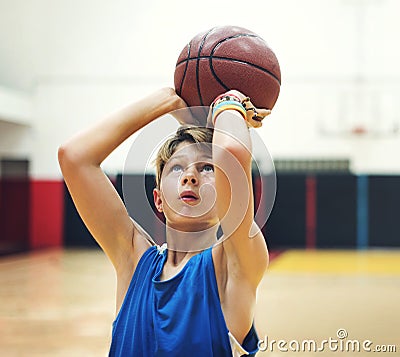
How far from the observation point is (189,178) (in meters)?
1.40

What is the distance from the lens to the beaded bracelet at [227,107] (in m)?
1.38

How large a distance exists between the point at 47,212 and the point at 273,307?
22.8ft

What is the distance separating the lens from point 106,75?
1073 centimetres

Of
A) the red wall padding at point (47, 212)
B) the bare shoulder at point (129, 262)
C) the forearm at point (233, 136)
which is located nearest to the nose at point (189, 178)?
the forearm at point (233, 136)

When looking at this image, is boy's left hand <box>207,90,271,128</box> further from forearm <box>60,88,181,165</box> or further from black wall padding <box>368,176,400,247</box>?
black wall padding <box>368,176,400,247</box>

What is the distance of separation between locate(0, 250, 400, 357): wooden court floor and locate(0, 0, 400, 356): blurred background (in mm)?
1881

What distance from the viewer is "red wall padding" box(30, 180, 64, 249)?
11.0 meters

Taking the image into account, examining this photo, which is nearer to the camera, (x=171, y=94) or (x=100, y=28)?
(x=171, y=94)

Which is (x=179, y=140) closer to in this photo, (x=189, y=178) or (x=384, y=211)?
(x=189, y=178)

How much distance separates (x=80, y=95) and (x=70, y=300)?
607 cm

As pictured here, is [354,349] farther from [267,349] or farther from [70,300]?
[70,300]

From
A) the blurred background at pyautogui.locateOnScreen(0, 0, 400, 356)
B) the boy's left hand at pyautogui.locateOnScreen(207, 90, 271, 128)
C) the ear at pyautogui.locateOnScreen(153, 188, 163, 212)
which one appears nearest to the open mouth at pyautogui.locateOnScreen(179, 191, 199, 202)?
the ear at pyautogui.locateOnScreen(153, 188, 163, 212)

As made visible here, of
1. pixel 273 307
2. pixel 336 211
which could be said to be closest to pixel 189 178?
pixel 273 307

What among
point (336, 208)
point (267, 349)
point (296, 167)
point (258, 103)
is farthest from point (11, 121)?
point (258, 103)
